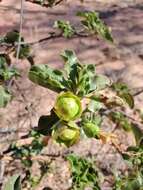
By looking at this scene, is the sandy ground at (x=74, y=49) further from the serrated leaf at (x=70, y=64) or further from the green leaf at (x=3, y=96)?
the serrated leaf at (x=70, y=64)

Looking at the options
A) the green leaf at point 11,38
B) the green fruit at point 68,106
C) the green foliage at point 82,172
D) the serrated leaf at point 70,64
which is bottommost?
the green foliage at point 82,172

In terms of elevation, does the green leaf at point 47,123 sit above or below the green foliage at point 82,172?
above

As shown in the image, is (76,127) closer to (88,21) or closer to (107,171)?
(88,21)

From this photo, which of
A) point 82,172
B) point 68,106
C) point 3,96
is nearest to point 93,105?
point 68,106

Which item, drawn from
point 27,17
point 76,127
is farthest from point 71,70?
point 27,17

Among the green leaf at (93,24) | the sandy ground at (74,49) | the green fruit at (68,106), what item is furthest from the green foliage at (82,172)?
the green fruit at (68,106)

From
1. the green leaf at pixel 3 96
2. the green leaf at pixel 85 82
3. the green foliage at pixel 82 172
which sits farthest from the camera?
the green foliage at pixel 82 172
